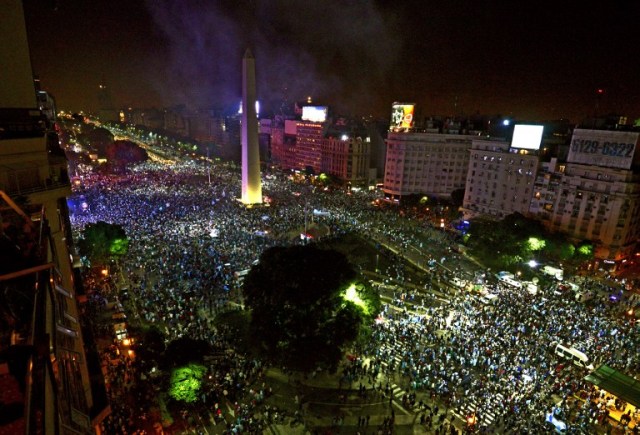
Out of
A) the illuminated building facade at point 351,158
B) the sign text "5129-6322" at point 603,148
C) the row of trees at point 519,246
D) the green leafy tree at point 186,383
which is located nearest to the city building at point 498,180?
the sign text "5129-6322" at point 603,148

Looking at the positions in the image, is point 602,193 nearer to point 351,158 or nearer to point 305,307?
point 305,307

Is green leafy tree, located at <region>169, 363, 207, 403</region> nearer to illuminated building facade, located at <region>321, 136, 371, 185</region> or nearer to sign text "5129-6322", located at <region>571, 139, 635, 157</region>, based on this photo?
sign text "5129-6322", located at <region>571, 139, 635, 157</region>

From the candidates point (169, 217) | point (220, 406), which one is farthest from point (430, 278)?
point (169, 217)

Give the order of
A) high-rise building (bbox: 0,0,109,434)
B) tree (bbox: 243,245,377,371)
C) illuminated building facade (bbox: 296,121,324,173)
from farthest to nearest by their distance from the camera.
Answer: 1. illuminated building facade (bbox: 296,121,324,173)
2. tree (bbox: 243,245,377,371)
3. high-rise building (bbox: 0,0,109,434)

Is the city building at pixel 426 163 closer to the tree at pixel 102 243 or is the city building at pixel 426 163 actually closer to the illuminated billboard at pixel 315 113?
the illuminated billboard at pixel 315 113

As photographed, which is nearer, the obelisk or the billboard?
the billboard

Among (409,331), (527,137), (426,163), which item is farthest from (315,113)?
(409,331)

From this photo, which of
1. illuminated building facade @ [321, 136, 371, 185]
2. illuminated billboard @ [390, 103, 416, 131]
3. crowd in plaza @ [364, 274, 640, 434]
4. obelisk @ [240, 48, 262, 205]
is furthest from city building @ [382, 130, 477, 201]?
crowd in plaza @ [364, 274, 640, 434]
